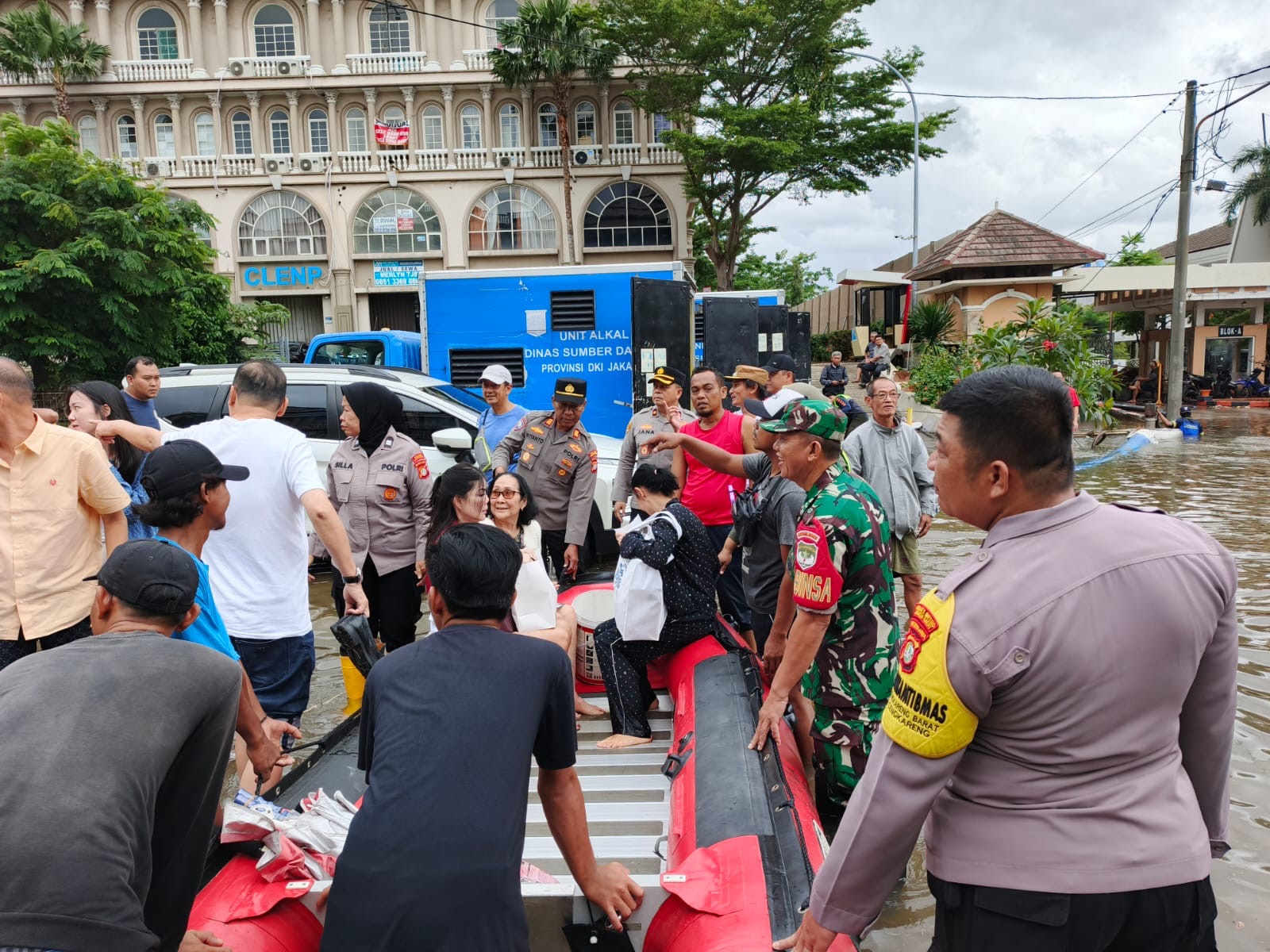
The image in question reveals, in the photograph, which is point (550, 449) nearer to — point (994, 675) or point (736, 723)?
point (736, 723)

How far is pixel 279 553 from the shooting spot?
3480mm

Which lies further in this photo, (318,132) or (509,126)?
(509,126)

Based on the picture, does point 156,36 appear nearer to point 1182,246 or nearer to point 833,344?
point 833,344

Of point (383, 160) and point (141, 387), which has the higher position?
point (383, 160)

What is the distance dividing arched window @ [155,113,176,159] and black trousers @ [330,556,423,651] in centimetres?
3267

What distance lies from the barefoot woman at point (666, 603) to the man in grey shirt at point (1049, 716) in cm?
235

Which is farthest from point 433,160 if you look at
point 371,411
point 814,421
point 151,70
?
point 814,421

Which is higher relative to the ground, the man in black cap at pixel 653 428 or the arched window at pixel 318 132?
the arched window at pixel 318 132

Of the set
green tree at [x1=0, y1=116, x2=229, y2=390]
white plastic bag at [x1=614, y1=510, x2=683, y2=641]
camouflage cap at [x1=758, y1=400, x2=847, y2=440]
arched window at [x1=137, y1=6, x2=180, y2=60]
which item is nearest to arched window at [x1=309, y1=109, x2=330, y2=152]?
arched window at [x1=137, y1=6, x2=180, y2=60]

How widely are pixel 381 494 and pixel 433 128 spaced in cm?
3029

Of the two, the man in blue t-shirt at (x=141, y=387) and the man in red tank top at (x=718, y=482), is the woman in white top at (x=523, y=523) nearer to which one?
the man in red tank top at (x=718, y=482)

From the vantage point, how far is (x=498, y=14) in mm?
30906

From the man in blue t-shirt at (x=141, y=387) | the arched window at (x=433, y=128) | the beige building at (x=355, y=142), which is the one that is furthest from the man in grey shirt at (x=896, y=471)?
the arched window at (x=433, y=128)

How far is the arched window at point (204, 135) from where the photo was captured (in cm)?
3102
